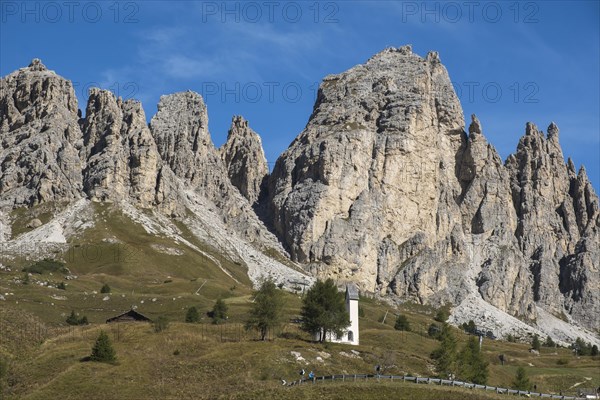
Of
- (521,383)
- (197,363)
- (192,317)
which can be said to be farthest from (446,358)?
(192,317)

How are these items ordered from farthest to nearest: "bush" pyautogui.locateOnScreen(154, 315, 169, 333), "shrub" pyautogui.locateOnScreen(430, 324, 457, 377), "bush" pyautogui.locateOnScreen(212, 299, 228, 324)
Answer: "bush" pyautogui.locateOnScreen(212, 299, 228, 324)
"bush" pyautogui.locateOnScreen(154, 315, 169, 333)
"shrub" pyautogui.locateOnScreen(430, 324, 457, 377)

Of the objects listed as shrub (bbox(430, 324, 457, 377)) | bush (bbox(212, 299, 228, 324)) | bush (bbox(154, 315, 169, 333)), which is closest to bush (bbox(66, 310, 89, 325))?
bush (bbox(212, 299, 228, 324))

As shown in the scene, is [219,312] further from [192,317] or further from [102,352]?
[102,352]

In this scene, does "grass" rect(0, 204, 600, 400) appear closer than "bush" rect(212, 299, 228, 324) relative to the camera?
Yes

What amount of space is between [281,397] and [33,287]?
312 ft

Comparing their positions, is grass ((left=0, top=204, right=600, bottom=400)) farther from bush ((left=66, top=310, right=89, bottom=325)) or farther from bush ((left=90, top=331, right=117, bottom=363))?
bush ((left=66, top=310, right=89, bottom=325))

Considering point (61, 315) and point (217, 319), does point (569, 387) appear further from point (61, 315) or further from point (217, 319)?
point (61, 315)

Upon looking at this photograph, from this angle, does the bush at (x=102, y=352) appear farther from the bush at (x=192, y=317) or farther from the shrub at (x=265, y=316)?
the bush at (x=192, y=317)

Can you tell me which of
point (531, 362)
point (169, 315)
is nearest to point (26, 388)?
point (169, 315)

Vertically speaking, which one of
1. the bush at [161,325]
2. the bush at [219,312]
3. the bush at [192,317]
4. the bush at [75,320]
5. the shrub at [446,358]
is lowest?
the shrub at [446,358]

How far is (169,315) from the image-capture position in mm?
147375

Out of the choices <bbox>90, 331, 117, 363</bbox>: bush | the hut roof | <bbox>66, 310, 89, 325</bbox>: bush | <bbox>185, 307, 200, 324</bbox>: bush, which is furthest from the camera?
<bbox>185, 307, 200, 324</bbox>: bush

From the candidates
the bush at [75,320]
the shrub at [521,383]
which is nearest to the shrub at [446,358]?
the shrub at [521,383]

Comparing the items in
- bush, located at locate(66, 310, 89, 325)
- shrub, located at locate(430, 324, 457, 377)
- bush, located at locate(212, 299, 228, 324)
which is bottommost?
shrub, located at locate(430, 324, 457, 377)
